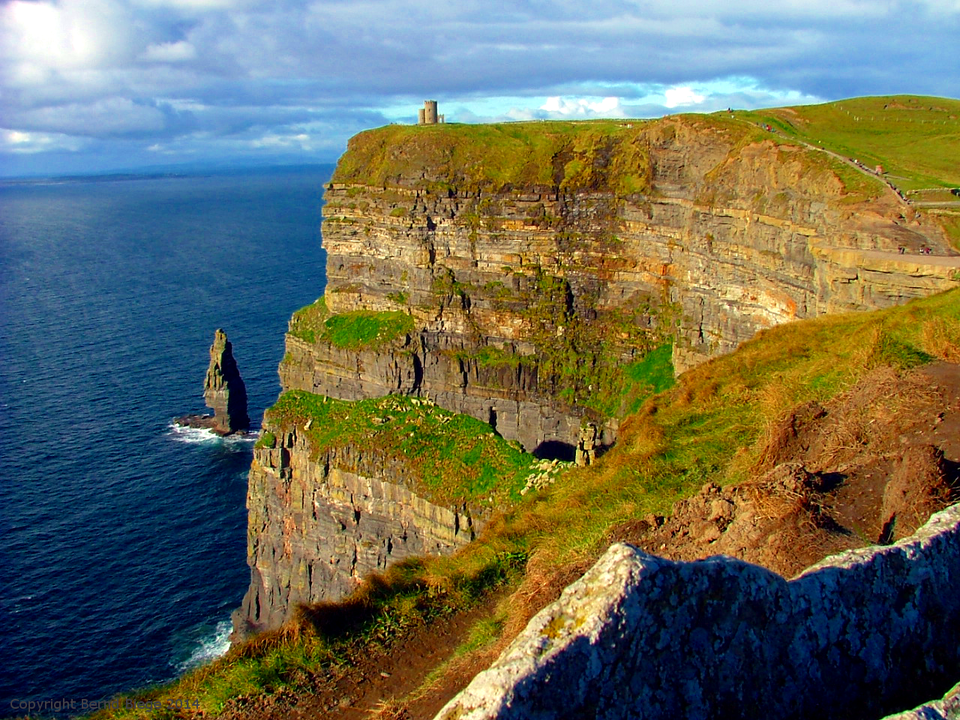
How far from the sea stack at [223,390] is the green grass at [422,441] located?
76.4 feet

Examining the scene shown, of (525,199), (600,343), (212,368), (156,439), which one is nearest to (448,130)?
(525,199)

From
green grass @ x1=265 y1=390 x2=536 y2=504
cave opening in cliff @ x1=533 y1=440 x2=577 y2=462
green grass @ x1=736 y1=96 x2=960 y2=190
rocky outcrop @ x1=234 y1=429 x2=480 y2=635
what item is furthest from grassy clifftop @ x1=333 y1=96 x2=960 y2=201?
rocky outcrop @ x1=234 y1=429 x2=480 y2=635

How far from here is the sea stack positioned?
72062 millimetres

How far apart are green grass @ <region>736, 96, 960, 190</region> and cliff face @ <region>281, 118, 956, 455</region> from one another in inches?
176

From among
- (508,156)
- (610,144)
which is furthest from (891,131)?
(508,156)

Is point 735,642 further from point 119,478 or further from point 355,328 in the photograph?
point 119,478

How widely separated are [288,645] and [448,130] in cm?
4612

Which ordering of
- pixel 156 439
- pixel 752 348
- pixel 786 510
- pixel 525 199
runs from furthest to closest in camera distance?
pixel 156 439 → pixel 525 199 → pixel 752 348 → pixel 786 510

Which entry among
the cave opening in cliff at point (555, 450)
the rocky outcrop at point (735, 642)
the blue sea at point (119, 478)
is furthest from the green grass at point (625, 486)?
the cave opening in cliff at point (555, 450)

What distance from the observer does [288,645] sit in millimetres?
12422

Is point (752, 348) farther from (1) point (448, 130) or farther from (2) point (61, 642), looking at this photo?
(2) point (61, 642)

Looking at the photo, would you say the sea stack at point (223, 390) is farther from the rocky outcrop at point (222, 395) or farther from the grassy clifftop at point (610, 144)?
the grassy clifftop at point (610, 144)

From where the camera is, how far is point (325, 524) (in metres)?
44.4

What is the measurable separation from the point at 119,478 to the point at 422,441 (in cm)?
3181
